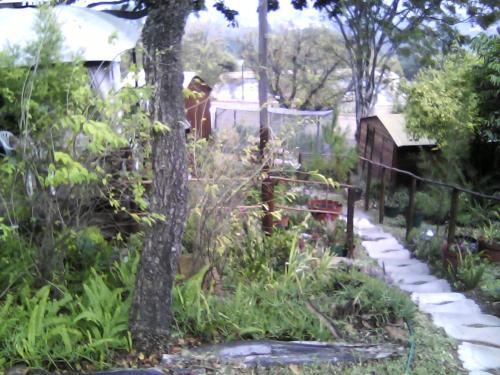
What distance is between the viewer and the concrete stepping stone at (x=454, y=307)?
4.81 meters

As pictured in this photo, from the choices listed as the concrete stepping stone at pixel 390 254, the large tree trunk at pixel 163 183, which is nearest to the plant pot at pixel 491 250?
the concrete stepping stone at pixel 390 254

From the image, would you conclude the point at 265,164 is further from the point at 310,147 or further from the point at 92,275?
the point at 310,147

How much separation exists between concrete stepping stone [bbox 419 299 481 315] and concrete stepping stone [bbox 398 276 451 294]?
1.93 feet

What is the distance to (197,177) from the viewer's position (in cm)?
461

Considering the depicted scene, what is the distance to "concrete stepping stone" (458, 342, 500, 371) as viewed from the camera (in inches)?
147

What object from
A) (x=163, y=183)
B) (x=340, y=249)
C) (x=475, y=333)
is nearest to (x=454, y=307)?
(x=475, y=333)

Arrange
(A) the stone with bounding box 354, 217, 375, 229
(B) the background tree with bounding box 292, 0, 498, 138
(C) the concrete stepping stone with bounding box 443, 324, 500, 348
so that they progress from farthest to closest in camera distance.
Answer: (B) the background tree with bounding box 292, 0, 498, 138
(A) the stone with bounding box 354, 217, 375, 229
(C) the concrete stepping stone with bounding box 443, 324, 500, 348

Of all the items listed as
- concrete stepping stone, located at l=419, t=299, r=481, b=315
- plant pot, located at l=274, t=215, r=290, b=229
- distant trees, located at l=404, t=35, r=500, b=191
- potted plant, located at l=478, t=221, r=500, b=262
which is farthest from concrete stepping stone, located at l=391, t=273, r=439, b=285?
distant trees, located at l=404, t=35, r=500, b=191

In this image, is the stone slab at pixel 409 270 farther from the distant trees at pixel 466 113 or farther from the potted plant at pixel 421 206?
the distant trees at pixel 466 113

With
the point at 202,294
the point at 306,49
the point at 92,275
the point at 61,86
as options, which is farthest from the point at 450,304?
the point at 306,49

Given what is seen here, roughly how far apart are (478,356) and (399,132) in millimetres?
9772

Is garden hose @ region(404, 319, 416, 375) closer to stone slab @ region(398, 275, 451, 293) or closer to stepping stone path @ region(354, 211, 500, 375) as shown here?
stepping stone path @ region(354, 211, 500, 375)

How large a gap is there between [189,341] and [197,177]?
4.78 feet

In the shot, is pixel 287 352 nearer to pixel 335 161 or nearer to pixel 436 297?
pixel 436 297
